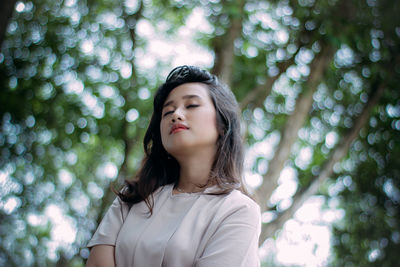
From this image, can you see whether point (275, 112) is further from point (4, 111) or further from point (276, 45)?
point (4, 111)

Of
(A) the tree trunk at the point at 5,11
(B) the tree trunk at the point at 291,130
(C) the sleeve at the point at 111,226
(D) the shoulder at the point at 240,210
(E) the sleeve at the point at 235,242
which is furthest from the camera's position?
(B) the tree trunk at the point at 291,130

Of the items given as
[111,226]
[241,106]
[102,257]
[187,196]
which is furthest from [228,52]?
[102,257]

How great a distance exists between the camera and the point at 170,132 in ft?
5.80

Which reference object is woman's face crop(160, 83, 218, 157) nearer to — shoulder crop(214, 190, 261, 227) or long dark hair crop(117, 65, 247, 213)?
long dark hair crop(117, 65, 247, 213)

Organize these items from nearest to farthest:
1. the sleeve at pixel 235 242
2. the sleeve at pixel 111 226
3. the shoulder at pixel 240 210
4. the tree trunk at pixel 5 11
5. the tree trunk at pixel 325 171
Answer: the sleeve at pixel 235 242
the shoulder at pixel 240 210
the sleeve at pixel 111 226
the tree trunk at pixel 5 11
the tree trunk at pixel 325 171

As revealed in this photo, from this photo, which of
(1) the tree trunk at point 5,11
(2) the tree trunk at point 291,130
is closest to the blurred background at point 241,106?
(2) the tree trunk at point 291,130

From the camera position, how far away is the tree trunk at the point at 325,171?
13.3 feet

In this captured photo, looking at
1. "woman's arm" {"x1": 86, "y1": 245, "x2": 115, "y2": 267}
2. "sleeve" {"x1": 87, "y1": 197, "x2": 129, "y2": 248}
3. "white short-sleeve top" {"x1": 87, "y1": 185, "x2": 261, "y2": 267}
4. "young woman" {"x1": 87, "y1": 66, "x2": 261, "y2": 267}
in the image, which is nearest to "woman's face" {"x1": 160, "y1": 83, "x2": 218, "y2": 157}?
"young woman" {"x1": 87, "y1": 66, "x2": 261, "y2": 267}

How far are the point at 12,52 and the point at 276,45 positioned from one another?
2877mm

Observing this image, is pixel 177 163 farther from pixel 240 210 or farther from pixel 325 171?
pixel 325 171

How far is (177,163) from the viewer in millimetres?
1993

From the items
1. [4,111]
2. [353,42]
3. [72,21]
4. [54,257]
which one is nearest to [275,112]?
[353,42]

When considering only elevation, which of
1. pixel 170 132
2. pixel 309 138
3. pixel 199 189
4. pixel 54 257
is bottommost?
pixel 54 257

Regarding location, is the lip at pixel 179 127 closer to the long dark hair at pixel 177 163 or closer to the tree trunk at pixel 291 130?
the long dark hair at pixel 177 163
